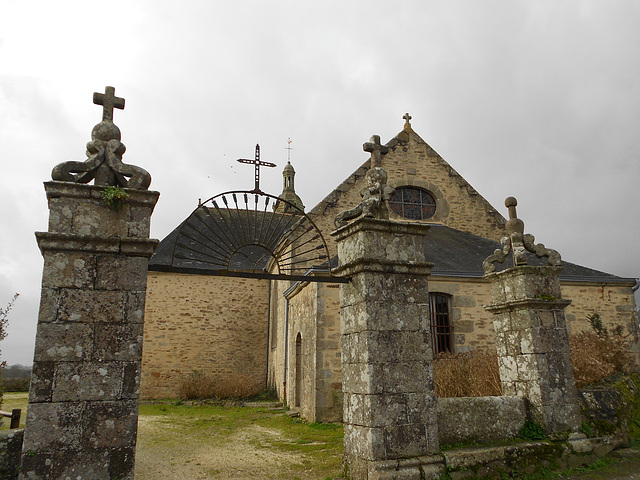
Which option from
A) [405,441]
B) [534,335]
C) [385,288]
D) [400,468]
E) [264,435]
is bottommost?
[264,435]

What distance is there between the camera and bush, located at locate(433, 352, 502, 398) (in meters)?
6.16

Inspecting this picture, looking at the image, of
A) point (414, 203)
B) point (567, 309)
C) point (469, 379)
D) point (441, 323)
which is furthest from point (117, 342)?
point (414, 203)

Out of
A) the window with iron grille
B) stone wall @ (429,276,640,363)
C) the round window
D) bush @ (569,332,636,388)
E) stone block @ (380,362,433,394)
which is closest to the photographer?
stone block @ (380,362,433,394)

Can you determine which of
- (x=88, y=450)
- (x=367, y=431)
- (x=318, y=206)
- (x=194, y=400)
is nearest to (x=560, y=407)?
(x=367, y=431)

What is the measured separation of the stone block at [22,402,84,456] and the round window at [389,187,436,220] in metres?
10.9

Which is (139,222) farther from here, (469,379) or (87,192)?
(469,379)

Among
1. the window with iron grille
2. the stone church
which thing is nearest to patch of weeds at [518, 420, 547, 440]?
the stone church

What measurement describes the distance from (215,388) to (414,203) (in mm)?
8179

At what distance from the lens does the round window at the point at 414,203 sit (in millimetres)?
13148

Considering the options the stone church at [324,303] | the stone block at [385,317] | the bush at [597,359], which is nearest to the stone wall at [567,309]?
the stone church at [324,303]

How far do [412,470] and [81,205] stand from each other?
3.31 meters

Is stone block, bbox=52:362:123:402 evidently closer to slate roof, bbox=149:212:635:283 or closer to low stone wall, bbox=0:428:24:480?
low stone wall, bbox=0:428:24:480

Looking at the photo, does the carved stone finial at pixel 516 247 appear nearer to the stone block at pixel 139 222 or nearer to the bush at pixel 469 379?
the bush at pixel 469 379

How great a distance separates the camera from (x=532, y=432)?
4.78 m
